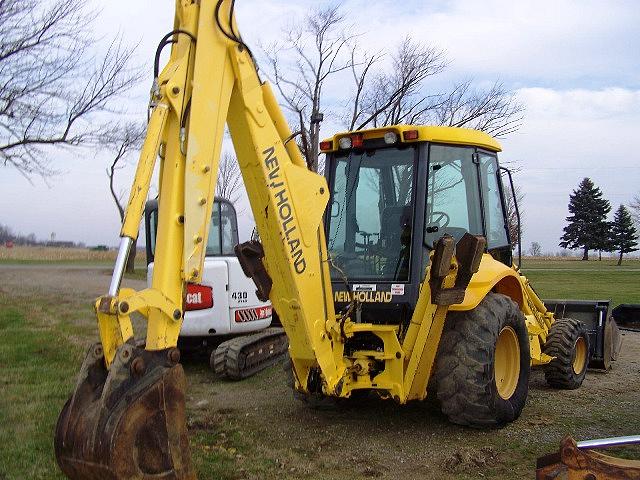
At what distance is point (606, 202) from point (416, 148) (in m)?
65.5

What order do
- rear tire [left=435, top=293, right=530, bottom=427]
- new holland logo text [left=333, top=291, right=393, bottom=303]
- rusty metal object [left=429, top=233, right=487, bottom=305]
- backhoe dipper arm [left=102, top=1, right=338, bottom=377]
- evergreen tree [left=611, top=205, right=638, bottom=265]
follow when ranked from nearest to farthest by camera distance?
backhoe dipper arm [left=102, top=1, right=338, bottom=377]
rusty metal object [left=429, top=233, right=487, bottom=305]
rear tire [left=435, top=293, right=530, bottom=427]
new holland logo text [left=333, top=291, right=393, bottom=303]
evergreen tree [left=611, top=205, right=638, bottom=265]

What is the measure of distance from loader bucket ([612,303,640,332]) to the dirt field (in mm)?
2191

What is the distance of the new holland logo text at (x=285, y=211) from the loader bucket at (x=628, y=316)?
7.37 meters

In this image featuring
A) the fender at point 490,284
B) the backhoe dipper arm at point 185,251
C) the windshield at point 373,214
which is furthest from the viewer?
the windshield at point 373,214

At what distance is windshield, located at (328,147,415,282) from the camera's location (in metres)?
6.11

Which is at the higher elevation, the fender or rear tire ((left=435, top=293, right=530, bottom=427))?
the fender

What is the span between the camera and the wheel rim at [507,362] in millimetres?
6242

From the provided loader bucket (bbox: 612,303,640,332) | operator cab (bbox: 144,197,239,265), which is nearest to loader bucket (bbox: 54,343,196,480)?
operator cab (bbox: 144,197,239,265)

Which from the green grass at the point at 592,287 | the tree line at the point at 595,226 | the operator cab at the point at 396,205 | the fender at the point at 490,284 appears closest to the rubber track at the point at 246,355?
the operator cab at the point at 396,205

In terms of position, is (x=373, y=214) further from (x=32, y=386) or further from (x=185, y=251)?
(x=32, y=386)

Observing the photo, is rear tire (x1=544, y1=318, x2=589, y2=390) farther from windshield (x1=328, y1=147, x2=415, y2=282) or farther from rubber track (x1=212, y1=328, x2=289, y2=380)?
rubber track (x1=212, y1=328, x2=289, y2=380)

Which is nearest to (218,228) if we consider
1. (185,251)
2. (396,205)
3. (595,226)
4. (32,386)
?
(32,386)

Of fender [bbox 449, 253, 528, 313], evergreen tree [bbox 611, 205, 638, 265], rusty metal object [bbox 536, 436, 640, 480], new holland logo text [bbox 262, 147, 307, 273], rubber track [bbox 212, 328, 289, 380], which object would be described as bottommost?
rubber track [bbox 212, 328, 289, 380]

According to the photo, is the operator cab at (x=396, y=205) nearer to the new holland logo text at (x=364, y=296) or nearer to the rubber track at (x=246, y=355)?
the new holland logo text at (x=364, y=296)
